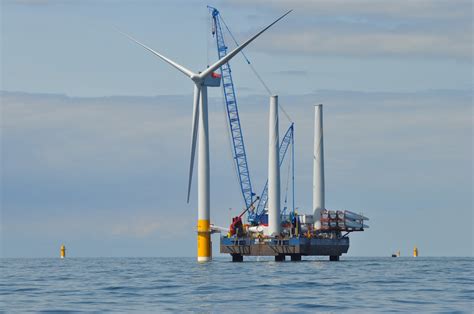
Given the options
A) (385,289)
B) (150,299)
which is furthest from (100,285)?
(385,289)

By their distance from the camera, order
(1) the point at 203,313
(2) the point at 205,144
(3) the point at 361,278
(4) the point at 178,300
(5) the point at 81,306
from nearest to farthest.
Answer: (1) the point at 203,313, (5) the point at 81,306, (4) the point at 178,300, (3) the point at 361,278, (2) the point at 205,144

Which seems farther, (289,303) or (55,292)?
(55,292)

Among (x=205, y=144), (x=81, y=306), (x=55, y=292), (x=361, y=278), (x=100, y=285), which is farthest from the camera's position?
(x=205, y=144)

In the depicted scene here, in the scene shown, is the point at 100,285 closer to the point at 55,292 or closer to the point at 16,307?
the point at 55,292

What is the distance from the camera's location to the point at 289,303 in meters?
90.2

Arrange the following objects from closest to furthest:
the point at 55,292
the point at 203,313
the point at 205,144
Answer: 1. the point at 203,313
2. the point at 55,292
3. the point at 205,144

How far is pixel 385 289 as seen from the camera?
108500mm

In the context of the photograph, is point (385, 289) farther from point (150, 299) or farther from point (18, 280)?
point (18, 280)

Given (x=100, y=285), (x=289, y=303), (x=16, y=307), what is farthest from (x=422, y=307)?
(x=100, y=285)

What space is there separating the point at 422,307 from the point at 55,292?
3848cm

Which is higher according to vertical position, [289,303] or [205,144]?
[205,144]

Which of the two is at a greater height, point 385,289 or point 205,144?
point 205,144

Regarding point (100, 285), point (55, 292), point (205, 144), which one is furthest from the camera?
point (205, 144)

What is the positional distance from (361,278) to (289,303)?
43903 millimetres
